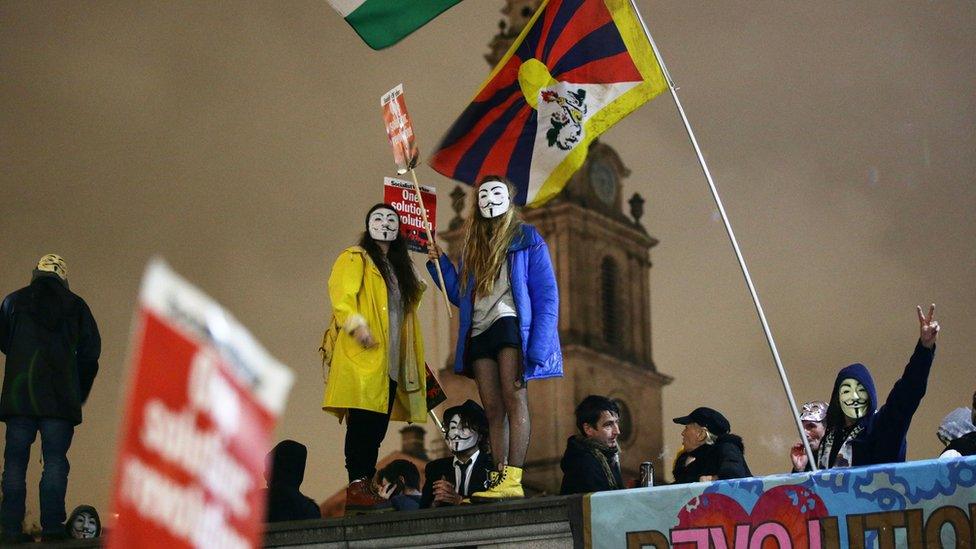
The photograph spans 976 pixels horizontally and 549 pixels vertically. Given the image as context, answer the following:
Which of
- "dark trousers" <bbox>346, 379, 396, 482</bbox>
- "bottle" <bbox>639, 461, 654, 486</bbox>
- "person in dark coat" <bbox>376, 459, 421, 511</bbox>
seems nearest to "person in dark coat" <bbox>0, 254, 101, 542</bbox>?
"dark trousers" <bbox>346, 379, 396, 482</bbox>

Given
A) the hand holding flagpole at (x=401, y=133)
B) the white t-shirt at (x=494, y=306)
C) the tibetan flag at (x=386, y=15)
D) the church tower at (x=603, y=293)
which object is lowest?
the white t-shirt at (x=494, y=306)

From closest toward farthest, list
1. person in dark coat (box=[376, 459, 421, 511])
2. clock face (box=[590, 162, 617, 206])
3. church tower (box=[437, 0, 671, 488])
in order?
person in dark coat (box=[376, 459, 421, 511]) → church tower (box=[437, 0, 671, 488]) → clock face (box=[590, 162, 617, 206])

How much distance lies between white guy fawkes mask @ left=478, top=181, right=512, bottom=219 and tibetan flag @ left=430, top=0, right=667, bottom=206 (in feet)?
4.10

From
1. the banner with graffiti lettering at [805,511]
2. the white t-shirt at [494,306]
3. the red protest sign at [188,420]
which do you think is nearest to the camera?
the red protest sign at [188,420]

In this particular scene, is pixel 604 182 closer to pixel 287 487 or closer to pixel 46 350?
pixel 46 350

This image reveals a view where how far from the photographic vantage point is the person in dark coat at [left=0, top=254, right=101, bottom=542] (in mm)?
7574

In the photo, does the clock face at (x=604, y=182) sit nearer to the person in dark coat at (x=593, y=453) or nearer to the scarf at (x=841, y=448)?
the person in dark coat at (x=593, y=453)

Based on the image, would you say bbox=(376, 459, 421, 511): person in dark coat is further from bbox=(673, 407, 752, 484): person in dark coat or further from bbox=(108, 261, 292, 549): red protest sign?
bbox=(108, 261, 292, 549): red protest sign

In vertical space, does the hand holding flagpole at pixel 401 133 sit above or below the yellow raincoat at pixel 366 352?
above

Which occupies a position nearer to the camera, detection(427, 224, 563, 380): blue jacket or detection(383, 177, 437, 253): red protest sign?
detection(427, 224, 563, 380): blue jacket

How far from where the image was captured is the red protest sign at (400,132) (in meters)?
8.37

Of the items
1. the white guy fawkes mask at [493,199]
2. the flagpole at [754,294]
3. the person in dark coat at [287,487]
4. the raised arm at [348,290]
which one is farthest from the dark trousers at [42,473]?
the flagpole at [754,294]

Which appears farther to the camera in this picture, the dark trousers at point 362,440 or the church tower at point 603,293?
the church tower at point 603,293

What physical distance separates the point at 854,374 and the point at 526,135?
270cm
